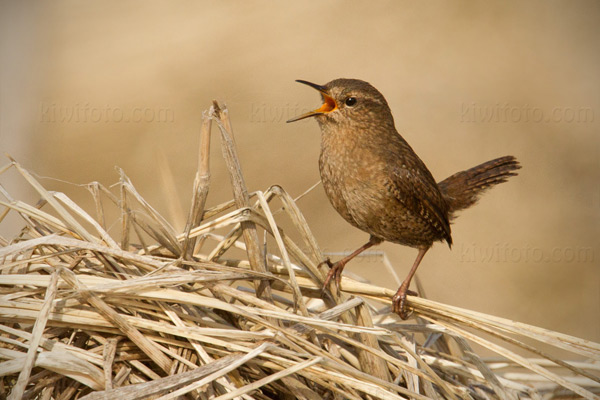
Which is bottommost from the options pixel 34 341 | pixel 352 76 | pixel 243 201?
pixel 34 341

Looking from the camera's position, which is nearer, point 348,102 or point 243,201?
point 243,201

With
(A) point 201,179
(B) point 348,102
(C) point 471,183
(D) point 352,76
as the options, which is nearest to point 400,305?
(A) point 201,179

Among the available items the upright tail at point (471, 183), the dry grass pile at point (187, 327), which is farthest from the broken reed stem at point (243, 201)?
the upright tail at point (471, 183)

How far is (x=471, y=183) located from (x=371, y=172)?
941 mm

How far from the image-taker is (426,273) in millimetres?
5207

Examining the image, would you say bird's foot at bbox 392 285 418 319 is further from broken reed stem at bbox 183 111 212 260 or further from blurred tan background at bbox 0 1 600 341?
blurred tan background at bbox 0 1 600 341

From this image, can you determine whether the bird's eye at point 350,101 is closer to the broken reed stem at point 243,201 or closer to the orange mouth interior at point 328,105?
the orange mouth interior at point 328,105

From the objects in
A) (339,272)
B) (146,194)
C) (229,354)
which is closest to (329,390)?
(229,354)

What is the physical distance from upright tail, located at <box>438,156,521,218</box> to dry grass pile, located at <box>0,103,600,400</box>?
1410 millimetres

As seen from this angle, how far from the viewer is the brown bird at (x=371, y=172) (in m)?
2.57

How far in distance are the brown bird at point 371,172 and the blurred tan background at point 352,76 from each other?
217cm

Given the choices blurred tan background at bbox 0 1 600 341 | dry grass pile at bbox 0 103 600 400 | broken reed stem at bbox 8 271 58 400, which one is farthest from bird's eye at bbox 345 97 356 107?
blurred tan background at bbox 0 1 600 341

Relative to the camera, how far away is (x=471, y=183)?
10.8 ft

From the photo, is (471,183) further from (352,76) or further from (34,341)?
(34,341)
